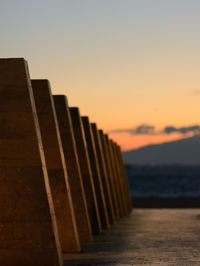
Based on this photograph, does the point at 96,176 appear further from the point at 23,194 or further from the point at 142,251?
the point at 23,194

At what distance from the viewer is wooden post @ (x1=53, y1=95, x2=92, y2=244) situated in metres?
14.1

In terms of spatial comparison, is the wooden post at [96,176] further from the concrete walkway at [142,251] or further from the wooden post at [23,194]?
the wooden post at [23,194]

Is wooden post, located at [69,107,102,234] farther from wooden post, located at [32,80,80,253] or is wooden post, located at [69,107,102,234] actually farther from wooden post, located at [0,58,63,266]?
wooden post, located at [0,58,63,266]

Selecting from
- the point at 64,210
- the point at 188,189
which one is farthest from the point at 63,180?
the point at 188,189


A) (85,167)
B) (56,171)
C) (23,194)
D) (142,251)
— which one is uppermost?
(85,167)

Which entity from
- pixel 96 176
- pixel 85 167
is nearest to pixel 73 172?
pixel 85 167

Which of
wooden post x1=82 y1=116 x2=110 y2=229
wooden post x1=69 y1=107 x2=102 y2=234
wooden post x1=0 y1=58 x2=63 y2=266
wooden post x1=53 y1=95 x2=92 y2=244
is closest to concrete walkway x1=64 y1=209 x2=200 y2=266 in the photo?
wooden post x1=53 y1=95 x2=92 y2=244

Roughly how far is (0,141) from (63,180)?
2.69 metres

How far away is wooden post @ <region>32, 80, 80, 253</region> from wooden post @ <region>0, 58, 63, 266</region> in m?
2.60

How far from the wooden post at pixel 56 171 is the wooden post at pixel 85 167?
3.97 m

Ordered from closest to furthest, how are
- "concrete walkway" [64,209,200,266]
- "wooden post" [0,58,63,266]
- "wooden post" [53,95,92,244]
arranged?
"wooden post" [0,58,63,266]
"concrete walkway" [64,209,200,266]
"wooden post" [53,95,92,244]

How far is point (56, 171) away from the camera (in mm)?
12000

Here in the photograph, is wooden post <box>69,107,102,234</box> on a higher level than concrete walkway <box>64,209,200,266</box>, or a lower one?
higher

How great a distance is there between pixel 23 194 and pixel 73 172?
15.9 ft
